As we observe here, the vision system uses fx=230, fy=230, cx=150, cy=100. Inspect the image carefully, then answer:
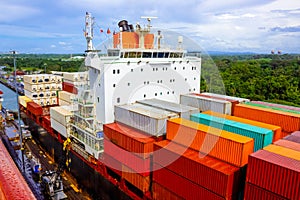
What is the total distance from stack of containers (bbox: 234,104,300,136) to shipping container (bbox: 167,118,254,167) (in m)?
3.46

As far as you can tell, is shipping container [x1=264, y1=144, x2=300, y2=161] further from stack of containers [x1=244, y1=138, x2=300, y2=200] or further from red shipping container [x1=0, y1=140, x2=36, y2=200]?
red shipping container [x1=0, y1=140, x2=36, y2=200]

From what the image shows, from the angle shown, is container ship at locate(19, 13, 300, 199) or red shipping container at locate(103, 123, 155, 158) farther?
red shipping container at locate(103, 123, 155, 158)

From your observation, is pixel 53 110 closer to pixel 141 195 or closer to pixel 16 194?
pixel 141 195

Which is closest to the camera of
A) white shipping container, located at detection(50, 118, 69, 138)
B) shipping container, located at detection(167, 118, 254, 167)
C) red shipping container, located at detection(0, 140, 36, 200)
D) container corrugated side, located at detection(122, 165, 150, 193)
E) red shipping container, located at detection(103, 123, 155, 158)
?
red shipping container, located at detection(0, 140, 36, 200)

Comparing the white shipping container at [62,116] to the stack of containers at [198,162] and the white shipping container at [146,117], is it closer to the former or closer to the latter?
the white shipping container at [146,117]

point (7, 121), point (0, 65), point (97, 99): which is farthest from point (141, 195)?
point (0, 65)

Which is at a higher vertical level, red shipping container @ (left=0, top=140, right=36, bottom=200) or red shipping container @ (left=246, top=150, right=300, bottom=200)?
red shipping container @ (left=0, top=140, right=36, bottom=200)

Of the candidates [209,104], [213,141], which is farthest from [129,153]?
[209,104]

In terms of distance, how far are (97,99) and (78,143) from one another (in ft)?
13.2

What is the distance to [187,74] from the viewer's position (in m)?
16.1

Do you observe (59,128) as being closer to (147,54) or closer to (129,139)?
(147,54)

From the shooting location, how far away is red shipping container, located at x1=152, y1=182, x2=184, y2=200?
9266 millimetres

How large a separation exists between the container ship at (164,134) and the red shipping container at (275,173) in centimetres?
3

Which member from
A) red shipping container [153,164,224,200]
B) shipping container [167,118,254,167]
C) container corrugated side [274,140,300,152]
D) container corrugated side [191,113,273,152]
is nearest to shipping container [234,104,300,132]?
container corrugated side [191,113,273,152]
